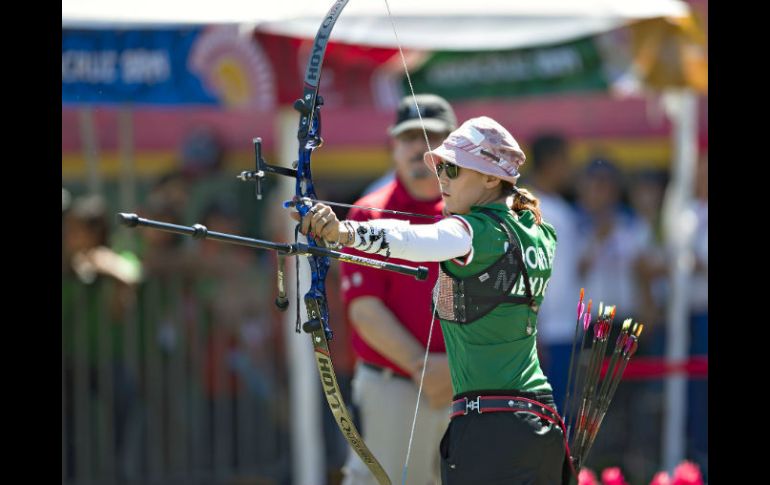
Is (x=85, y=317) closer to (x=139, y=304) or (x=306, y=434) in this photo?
(x=139, y=304)

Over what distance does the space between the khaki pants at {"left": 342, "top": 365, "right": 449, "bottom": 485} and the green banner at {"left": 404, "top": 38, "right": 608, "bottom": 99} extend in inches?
99.5

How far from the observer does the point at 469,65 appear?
7.36 meters

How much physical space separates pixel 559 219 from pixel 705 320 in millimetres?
1422

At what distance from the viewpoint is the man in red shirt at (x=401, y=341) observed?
5078 mm

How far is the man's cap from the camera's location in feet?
17.2

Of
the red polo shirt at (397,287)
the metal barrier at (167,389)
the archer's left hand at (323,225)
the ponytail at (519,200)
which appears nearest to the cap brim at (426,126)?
the red polo shirt at (397,287)

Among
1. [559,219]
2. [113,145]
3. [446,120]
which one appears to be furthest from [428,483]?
[113,145]

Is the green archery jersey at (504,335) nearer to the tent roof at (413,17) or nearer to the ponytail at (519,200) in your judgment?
the ponytail at (519,200)

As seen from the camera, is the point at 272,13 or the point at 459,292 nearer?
the point at 459,292

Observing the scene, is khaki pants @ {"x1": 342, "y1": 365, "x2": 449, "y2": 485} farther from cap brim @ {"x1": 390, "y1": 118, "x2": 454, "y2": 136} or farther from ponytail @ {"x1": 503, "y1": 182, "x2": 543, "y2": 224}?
ponytail @ {"x1": 503, "y1": 182, "x2": 543, "y2": 224}

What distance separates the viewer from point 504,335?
13.1ft

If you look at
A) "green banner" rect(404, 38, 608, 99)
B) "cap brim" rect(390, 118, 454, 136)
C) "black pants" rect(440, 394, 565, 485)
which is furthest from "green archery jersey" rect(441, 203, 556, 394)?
"green banner" rect(404, 38, 608, 99)

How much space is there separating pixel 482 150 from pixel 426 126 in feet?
4.09
